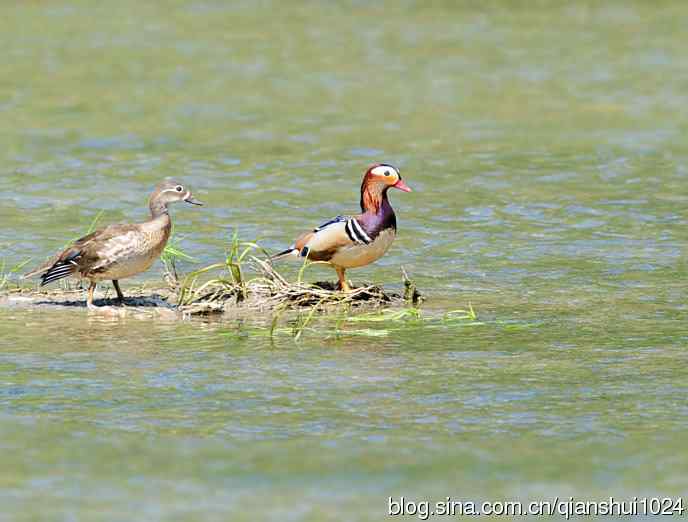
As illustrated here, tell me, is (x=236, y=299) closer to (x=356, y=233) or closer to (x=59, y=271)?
(x=356, y=233)

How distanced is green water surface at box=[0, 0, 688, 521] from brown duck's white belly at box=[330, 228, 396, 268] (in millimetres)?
593

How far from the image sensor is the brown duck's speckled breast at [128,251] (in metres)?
10.3

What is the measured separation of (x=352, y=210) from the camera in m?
14.5

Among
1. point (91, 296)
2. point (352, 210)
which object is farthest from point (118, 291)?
point (352, 210)

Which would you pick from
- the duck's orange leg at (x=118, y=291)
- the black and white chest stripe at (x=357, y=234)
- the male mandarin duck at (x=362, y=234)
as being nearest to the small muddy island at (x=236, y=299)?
the duck's orange leg at (x=118, y=291)

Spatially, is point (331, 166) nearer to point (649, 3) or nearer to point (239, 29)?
point (239, 29)

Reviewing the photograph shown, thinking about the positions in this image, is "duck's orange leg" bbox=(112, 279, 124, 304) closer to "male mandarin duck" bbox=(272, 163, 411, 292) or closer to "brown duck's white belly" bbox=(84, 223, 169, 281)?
"brown duck's white belly" bbox=(84, 223, 169, 281)

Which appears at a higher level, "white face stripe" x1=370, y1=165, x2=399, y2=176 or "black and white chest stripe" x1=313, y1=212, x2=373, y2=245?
"white face stripe" x1=370, y1=165, x2=399, y2=176

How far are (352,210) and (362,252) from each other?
12.9 ft

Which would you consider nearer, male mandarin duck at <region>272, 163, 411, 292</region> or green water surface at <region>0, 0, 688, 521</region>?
green water surface at <region>0, 0, 688, 521</region>

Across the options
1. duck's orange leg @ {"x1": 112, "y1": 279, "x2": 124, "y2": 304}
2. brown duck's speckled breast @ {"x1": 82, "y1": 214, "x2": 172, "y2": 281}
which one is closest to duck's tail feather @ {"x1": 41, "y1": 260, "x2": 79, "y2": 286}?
brown duck's speckled breast @ {"x1": 82, "y1": 214, "x2": 172, "y2": 281}

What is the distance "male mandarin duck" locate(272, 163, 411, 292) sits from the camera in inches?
416

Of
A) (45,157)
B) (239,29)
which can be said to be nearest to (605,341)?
(45,157)

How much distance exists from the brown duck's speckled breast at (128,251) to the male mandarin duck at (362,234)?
102 centimetres
